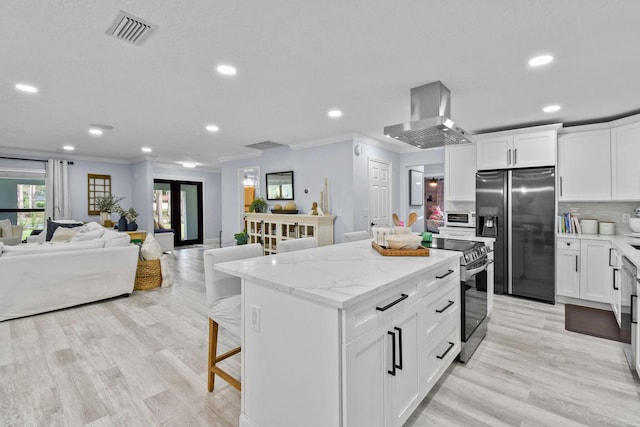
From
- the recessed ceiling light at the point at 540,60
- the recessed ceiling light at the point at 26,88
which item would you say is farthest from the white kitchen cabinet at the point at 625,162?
the recessed ceiling light at the point at 26,88

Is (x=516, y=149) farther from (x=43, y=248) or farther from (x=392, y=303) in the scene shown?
(x=43, y=248)

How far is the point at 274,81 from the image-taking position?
2.86m

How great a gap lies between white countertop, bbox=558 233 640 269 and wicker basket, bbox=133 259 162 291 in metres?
5.31

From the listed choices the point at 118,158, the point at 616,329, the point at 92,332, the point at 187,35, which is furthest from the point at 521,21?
the point at 118,158

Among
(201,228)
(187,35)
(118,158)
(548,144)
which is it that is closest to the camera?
(187,35)

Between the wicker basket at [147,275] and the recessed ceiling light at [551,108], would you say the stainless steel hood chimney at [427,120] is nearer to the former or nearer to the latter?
the recessed ceiling light at [551,108]

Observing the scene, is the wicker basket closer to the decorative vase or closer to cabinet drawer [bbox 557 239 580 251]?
the decorative vase

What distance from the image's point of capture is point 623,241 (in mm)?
3311

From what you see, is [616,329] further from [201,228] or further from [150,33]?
[201,228]

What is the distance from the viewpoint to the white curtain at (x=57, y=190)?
6.71 metres

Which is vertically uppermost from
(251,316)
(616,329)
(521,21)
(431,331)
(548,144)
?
(521,21)

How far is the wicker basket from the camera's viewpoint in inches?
177

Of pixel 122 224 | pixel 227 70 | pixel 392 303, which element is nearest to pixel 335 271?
pixel 392 303

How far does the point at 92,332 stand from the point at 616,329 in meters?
5.25
